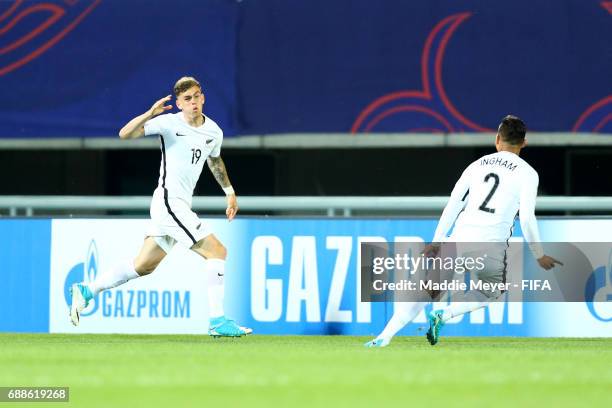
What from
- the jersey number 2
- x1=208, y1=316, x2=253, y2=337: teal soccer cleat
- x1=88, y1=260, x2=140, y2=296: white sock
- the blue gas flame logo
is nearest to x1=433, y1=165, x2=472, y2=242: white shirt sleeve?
the jersey number 2

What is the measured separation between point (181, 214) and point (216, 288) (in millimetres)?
617

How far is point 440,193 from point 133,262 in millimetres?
5822

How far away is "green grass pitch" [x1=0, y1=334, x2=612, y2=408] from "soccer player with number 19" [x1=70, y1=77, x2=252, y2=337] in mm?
348

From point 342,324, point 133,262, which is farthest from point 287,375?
point 342,324

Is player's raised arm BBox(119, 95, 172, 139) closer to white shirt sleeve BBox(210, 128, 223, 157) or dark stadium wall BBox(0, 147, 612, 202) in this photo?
white shirt sleeve BBox(210, 128, 223, 157)

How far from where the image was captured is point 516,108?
47.1 feet

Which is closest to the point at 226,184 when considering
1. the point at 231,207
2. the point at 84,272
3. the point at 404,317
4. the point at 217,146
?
the point at 231,207

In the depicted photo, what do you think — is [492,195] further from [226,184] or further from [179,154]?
[179,154]

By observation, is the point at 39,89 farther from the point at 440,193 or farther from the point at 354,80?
the point at 440,193

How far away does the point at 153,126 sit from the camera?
35.7ft

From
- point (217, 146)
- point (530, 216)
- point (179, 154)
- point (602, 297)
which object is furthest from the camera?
point (602, 297)

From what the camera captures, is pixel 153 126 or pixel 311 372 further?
pixel 153 126

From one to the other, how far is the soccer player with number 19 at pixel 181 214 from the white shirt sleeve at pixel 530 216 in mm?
2307

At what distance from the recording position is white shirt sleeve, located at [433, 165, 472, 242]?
9859 millimetres
